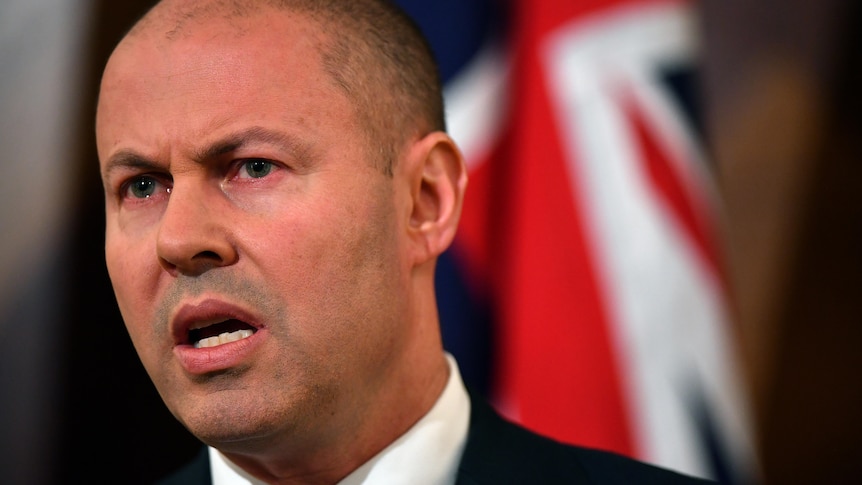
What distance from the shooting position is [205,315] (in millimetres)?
1161

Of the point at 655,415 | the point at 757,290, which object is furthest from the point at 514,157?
the point at 757,290

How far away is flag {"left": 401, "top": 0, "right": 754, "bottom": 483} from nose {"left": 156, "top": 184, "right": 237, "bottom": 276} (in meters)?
1.33

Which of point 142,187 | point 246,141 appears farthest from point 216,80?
point 142,187

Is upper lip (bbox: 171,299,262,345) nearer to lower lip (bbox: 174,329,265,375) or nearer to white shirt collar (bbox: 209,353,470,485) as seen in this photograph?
lower lip (bbox: 174,329,265,375)

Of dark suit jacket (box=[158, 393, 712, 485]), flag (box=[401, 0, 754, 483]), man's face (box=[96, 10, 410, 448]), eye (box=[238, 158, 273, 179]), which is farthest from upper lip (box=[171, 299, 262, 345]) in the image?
flag (box=[401, 0, 754, 483])

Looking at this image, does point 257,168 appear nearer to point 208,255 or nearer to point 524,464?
point 208,255

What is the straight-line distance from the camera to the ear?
1357 mm

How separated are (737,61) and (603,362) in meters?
1.04

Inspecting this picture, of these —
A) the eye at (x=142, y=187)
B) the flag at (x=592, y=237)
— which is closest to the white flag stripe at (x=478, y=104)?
the flag at (x=592, y=237)

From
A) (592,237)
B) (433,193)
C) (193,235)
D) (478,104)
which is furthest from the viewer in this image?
(478,104)

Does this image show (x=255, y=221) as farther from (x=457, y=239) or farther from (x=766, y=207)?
(x=766, y=207)

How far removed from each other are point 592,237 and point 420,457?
1.20 m

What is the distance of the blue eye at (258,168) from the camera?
3.95ft

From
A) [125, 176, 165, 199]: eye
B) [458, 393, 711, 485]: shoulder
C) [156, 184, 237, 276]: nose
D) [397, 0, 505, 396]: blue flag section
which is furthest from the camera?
[397, 0, 505, 396]: blue flag section
